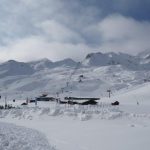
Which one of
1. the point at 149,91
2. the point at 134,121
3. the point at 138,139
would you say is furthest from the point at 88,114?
the point at 149,91

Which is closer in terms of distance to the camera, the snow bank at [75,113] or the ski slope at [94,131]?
the ski slope at [94,131]

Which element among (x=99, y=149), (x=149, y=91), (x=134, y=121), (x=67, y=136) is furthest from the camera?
(x=149, y=91)

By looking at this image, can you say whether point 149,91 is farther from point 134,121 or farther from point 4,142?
point 4,142

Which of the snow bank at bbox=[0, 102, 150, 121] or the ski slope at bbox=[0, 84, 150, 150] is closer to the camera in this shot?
the ski slope at bbox=[0, 84, 150, 150]

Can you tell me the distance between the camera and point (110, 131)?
95.8 feet

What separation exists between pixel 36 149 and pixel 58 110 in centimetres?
2516

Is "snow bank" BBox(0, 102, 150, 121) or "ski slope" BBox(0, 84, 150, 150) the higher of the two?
"snow bank" BBox(0, 102, 150, 121)

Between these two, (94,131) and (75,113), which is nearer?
(94,131)

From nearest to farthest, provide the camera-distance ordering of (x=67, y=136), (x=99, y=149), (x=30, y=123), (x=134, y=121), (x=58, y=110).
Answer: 1. (x=99, y=149)
2. (x=67, y=136)
3. (x=134, y=121)
4. (x=30, y=123)
5. (x=58, y=110)

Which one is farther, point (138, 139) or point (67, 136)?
point (67, 136)

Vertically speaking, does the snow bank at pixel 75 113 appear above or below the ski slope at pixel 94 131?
above

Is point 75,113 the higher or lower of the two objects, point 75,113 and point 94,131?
the higher

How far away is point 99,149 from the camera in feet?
72.7

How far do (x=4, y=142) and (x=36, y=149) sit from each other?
3.18 metres
